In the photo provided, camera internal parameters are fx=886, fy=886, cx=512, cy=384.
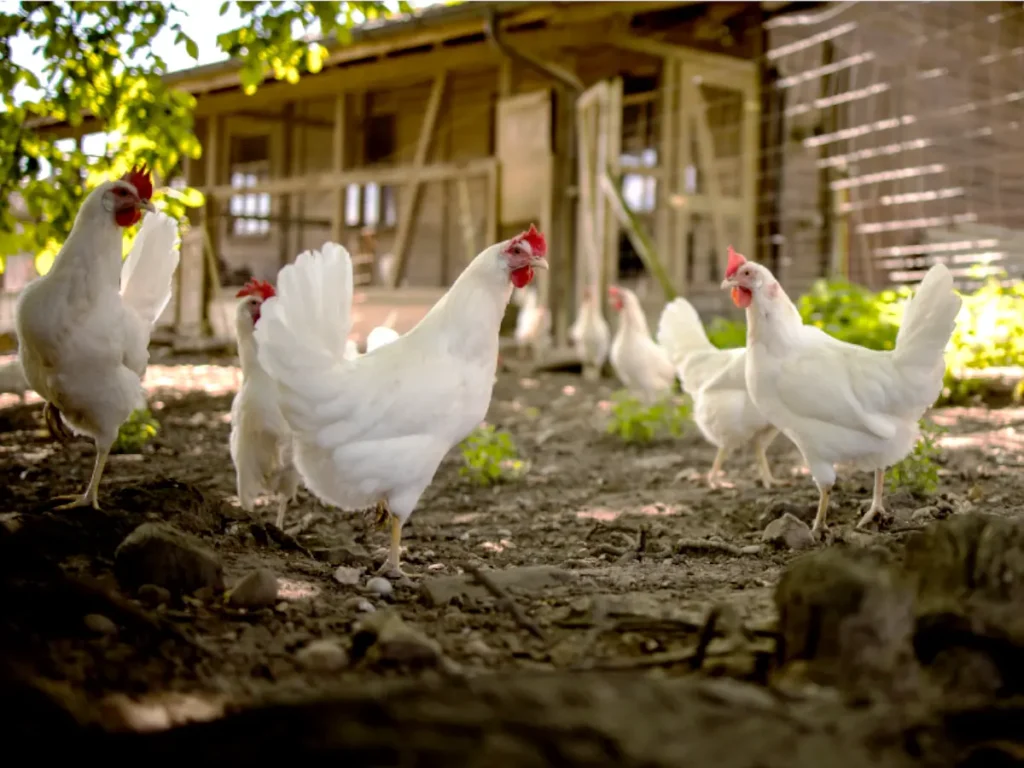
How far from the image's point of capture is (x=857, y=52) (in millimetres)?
13391

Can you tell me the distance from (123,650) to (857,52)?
14.0 metres

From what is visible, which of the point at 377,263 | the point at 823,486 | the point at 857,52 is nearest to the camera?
the point at 823,486

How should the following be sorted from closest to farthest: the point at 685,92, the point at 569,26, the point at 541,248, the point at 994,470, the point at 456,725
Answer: the point at 456,725
the point at 541,248
the point at 994,470
the point at 569,26
the point at 685,92

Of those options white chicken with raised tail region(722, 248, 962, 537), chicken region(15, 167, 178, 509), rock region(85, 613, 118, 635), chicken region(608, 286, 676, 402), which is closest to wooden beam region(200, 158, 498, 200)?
chicken region(608, 286, 676, 402)

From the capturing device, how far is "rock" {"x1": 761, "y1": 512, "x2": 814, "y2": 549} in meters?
3.72

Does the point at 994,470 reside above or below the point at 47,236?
below

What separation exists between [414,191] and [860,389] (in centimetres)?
952

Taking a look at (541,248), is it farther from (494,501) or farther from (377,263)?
(377,263)

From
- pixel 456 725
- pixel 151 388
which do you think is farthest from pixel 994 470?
pixel 151 388

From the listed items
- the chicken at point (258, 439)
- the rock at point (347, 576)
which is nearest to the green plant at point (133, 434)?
the chicken at point (258, 439)

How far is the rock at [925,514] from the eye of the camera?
3.92 meters

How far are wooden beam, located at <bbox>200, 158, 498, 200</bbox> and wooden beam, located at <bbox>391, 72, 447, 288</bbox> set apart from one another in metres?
0.12

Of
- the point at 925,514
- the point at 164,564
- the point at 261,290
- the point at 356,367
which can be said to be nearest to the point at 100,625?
the point at 164,564

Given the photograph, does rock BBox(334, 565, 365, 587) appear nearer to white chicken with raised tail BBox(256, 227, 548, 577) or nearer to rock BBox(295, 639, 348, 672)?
white chicken with raised tail BBox(256, 227, 548, 577)
